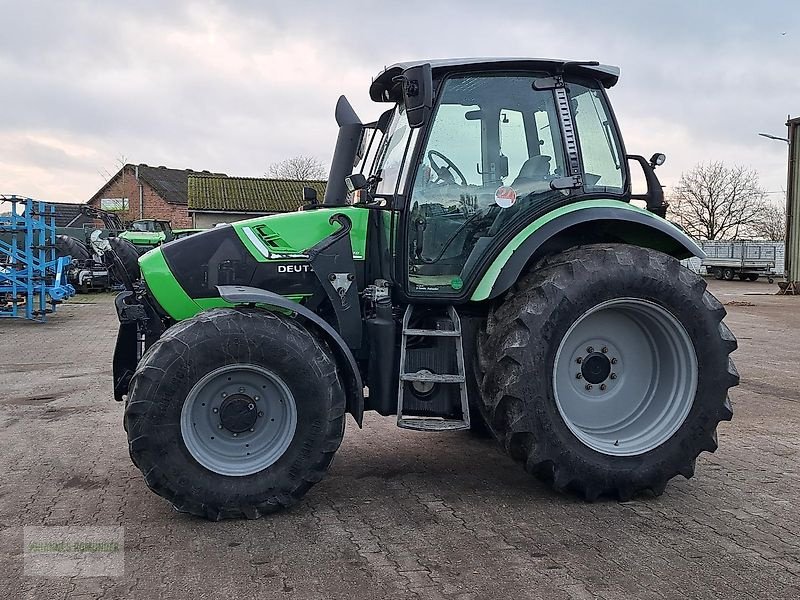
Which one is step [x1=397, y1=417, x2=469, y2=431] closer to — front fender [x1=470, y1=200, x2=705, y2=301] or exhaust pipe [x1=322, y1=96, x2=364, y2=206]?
front fender [x1=470, y1=200, x2=705, y2=301]

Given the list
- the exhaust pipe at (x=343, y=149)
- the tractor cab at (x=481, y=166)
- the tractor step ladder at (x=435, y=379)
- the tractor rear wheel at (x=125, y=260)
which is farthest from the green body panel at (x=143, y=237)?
the tractor step ladder at (x=435, y=379)

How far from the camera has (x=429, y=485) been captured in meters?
5.20

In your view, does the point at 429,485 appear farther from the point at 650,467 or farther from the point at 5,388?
the point at 5,388

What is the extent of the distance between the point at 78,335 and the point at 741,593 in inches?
510

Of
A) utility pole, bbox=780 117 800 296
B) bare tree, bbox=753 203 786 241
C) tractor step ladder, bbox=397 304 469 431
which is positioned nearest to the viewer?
tractor step ladder, bbox=397 304 469 431

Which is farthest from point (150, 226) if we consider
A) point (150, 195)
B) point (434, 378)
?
point (434, 378)

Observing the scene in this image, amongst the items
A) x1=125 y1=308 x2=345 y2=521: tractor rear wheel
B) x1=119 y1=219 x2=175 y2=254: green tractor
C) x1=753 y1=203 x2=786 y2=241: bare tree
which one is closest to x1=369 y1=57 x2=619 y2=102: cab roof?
x1=125 y1=308 x2=345 y2=521: tractor rear wheel

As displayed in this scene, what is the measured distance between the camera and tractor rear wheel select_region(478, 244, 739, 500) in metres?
4.64

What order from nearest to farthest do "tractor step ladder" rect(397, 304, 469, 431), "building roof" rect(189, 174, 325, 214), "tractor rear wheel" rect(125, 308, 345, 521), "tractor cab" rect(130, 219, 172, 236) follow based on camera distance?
"tractor rear wheel" rect(125, 308, 345, 521)
"tractor step ladder" rect(397, 304, 469, 431)
"tractor cab" rect(130, 219, 172, 236)
"building roof" rect(189, 174, 325, 214)

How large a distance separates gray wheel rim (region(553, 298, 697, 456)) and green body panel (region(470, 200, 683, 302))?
601mm

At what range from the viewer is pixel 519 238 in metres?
4.89

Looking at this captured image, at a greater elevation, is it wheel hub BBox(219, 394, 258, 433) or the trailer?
the trailer

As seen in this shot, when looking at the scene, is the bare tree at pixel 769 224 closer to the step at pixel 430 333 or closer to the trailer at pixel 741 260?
the trailer at pixel 741 260

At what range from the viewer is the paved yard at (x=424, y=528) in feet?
12.0
